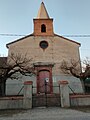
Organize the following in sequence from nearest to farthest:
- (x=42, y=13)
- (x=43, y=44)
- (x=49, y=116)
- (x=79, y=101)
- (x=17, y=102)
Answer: (x=49, y=116), (x=17, y=102), (x=79, y=101), (x=43, y=44), (x=42, y=13)

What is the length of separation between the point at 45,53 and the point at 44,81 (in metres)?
3.47

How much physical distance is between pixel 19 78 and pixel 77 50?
8176 mm

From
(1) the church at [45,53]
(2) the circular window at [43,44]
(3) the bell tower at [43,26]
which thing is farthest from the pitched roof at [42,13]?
(2) the circular window at [43,44]

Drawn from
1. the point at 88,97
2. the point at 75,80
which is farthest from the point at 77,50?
the point at 88,97

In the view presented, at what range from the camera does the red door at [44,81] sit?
60.9ft

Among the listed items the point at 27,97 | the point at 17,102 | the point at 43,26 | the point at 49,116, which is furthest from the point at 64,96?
the point at 43,26

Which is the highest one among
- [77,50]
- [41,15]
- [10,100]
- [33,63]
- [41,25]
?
[41,15]

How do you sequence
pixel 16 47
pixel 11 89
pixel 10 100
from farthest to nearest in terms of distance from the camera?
pixel 16 47, pixel 11 89, pixel 10 100

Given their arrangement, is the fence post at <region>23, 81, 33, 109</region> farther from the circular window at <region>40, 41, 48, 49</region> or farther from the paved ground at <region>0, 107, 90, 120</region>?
the circular window at <region>40, 41, 48, 49</region>

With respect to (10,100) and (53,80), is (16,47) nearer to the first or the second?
(53,80)

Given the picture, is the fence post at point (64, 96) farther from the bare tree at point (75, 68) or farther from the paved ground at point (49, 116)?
the bare tree at point (75, 68)

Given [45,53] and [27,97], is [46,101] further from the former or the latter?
[45,53]

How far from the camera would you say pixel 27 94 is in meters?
12.2

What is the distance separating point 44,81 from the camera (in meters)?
19.1
